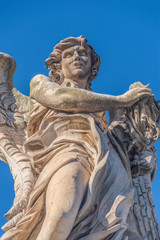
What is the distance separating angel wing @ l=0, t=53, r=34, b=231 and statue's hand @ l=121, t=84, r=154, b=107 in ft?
5.85

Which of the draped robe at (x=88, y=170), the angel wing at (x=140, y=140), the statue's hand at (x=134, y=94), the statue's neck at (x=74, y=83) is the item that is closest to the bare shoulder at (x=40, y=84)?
the draped robe at (x=88, y=170)

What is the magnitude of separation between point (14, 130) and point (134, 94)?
2.22m

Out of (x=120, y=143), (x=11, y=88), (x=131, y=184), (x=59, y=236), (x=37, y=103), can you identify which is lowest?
(x=59, y=236)

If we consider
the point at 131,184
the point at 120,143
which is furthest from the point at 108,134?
the point at 131,184

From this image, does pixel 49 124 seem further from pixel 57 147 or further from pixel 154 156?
pixel 154 156

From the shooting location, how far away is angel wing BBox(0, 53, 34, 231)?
28.4ft

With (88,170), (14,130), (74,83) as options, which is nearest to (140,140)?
(88,170)

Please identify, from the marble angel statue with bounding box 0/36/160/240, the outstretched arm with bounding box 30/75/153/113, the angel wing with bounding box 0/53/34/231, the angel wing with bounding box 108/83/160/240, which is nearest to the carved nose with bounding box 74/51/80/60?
the marble angel statue with bounding box 0/36/160/240

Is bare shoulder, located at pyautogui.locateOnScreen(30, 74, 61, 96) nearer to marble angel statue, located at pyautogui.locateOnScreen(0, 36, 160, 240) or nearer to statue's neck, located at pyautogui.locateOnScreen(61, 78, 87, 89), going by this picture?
marble angel statue, located at pyautogui.locateOnScreen(0, 36, 160, 240)

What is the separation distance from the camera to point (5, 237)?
730 centimetres

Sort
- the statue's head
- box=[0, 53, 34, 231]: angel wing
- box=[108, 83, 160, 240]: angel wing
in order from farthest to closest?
1. the statue's head
2. box=[0, 53, 34, 231]: angel wing
3. box=[108, 83, 160, 240]: angel wing

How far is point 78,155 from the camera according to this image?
7793 millimetres

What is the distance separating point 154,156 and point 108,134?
44.3 inches

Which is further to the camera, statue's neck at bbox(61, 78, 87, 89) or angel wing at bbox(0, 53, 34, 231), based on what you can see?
statue's neck at bbox(61, 78, 87, 89)
